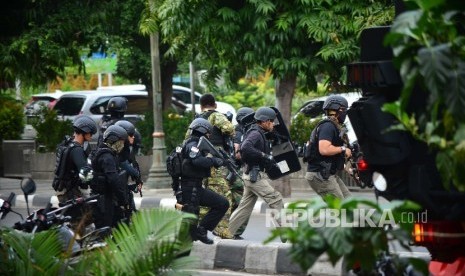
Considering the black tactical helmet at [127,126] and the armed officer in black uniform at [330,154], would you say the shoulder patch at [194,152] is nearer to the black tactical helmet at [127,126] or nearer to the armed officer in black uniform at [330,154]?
the black tactical helmet at [127,126]

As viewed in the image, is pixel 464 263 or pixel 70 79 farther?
pixel 70 79

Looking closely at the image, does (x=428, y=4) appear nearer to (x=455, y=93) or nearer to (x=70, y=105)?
(x=455, y=93)

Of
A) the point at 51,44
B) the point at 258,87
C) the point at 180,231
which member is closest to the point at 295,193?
the point at 51,44

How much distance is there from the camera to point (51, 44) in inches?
731

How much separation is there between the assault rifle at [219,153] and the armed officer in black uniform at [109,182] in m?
1.02

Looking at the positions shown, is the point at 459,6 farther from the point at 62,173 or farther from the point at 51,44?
the point at 51,44

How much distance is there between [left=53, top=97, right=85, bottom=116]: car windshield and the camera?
1059 inches

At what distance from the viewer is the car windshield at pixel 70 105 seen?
26.9 meters

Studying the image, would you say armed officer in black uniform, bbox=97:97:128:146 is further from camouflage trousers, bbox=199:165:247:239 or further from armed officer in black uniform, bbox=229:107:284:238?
armed officer in black uniform, bbox=229:107:284:238

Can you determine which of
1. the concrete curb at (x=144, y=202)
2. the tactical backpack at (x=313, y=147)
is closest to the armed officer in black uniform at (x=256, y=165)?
the tactical backpack at (x=313, y=147)

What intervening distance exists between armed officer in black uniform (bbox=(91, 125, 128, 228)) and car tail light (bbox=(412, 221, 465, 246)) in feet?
14.5

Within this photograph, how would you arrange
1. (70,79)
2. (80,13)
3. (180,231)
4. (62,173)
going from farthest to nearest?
(70,79) < (80,13) < (62,173) < (180,231)

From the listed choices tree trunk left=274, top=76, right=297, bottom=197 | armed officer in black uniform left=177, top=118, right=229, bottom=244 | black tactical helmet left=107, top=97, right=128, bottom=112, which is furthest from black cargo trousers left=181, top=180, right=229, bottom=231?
tree trunk left=274, top=76, right=297, bottom=197

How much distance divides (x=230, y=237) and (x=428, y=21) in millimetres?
8719
